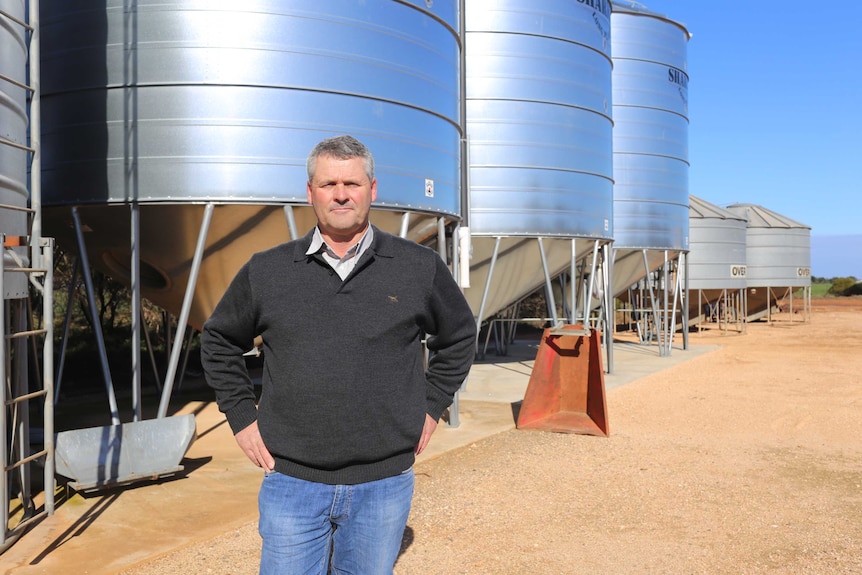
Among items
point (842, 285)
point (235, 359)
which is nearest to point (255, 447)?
→ point (235, 359)

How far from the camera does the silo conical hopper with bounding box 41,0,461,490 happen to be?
779cm

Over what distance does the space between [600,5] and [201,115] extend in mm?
9733

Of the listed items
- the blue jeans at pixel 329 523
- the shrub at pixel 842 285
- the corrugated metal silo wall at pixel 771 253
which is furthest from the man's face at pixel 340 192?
the shrub at pixel 842 285

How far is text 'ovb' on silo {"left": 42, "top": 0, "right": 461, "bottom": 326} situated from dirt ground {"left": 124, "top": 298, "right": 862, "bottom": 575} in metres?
3.25

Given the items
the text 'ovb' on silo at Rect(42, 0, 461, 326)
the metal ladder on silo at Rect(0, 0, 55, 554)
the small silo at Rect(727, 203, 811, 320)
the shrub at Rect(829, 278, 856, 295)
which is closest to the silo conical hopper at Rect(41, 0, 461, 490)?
the text 'ovb' on silo at Rect(42, 0, 461, 326)

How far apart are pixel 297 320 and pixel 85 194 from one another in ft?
20.2

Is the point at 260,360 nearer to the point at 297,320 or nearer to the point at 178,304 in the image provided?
the point at 178,304

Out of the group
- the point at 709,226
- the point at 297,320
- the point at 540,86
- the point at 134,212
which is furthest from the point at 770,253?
the point at 297,320

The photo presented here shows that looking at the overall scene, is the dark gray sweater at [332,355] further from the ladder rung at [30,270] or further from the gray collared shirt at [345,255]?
the ladder rung at [30,270]

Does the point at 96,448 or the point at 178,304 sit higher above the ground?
the point at 178,304

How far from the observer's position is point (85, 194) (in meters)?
7.98

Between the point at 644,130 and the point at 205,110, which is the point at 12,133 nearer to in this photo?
the point at 205,110

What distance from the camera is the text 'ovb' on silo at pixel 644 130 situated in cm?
1939

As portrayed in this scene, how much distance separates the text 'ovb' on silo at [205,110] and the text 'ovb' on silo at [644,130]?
12010 millimetres
